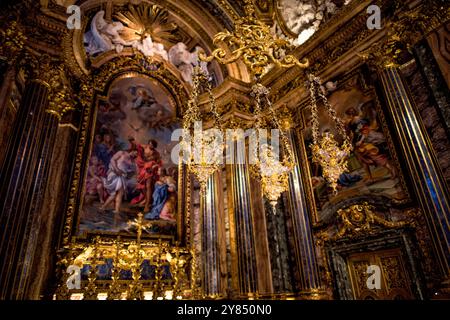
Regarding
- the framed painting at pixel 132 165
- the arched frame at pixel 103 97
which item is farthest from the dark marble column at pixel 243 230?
the framed painting at pixel 132 165

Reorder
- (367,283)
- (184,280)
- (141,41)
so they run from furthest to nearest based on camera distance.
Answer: (141,41) → (184,280) → (367,283)

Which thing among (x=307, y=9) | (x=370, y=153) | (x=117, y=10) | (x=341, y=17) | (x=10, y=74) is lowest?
(x=370, y=153)

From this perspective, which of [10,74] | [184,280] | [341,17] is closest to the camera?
[10,74]

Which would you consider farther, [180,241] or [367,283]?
[180,241]

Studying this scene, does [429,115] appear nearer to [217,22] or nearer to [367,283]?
[367,283]

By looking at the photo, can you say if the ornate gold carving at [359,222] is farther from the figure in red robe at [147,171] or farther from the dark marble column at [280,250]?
the figure in red robe at [147,171]

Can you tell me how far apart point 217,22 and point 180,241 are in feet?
20.5

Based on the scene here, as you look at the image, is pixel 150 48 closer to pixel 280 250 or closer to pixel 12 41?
pixel 12 41

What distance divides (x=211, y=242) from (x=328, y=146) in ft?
11.6

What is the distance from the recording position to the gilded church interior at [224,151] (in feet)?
14.7

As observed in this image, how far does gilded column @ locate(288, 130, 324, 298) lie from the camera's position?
5801 millimetres

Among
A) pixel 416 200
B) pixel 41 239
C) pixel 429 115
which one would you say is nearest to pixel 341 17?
pixel 429 115

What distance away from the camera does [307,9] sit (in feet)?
24.0

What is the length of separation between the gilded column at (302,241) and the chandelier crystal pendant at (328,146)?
643 mm
